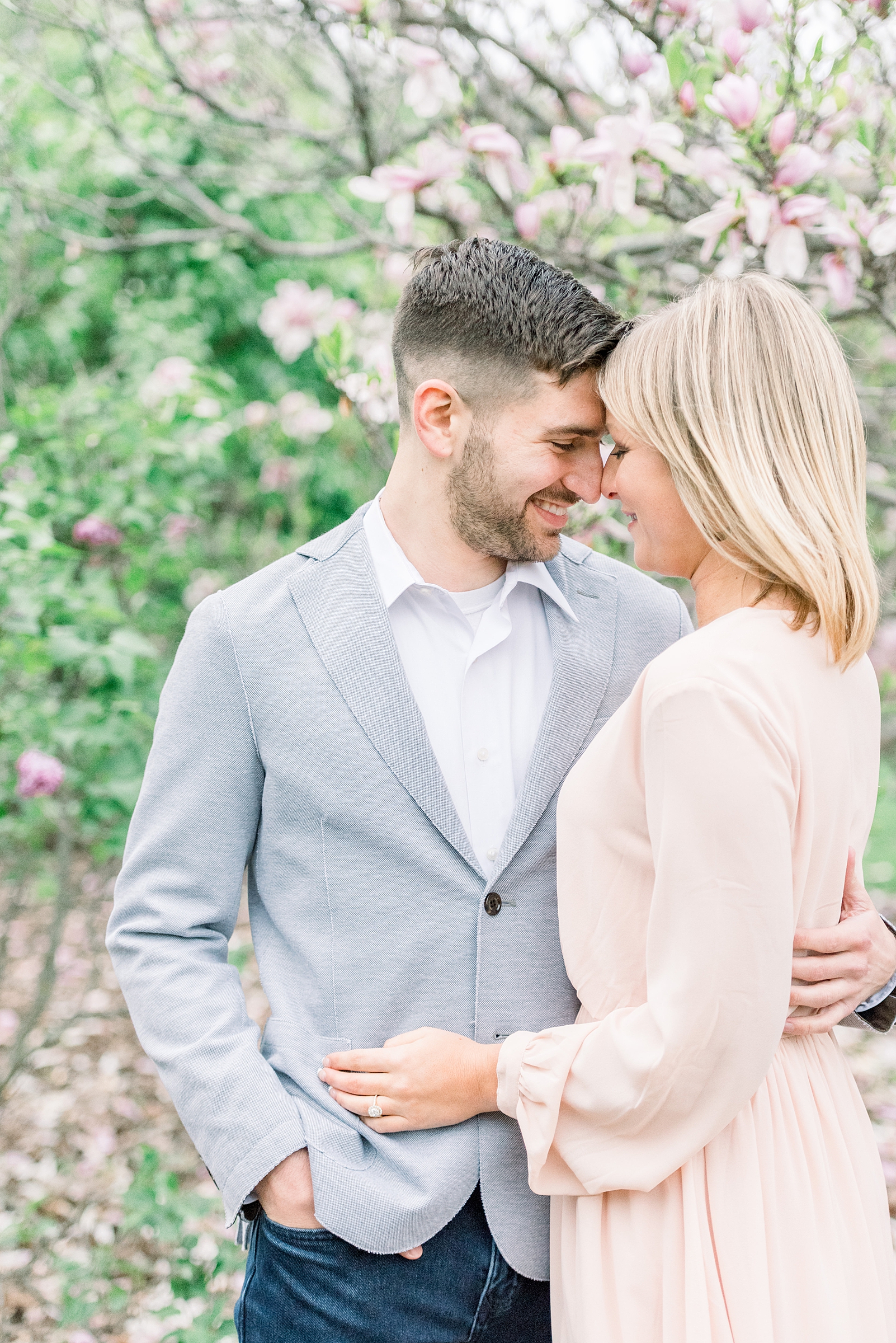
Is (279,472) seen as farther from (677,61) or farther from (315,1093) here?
(315,1093)

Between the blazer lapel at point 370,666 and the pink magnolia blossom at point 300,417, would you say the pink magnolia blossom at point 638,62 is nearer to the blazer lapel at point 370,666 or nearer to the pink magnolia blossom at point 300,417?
the pink magnolia blossom at point 300,417

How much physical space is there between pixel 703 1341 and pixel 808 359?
4.22 ft

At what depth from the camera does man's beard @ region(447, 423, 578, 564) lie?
1.83 m

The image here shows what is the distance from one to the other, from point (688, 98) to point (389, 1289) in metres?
2.47

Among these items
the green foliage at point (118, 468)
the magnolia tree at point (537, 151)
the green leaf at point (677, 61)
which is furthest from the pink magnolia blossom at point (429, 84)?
the green foliage at point (118, 468)

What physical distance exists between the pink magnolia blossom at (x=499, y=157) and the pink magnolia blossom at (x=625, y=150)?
0.99ft

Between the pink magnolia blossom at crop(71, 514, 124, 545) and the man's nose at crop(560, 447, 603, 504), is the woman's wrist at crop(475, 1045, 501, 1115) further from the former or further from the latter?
the pink magnolia blossom at crop(71, 514, 124, 545)

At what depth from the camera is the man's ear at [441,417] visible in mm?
1880

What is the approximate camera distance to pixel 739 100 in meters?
2.26

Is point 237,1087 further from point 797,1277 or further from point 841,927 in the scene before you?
point 841,927

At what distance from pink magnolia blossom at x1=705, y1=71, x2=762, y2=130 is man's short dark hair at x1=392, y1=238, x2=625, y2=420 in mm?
707

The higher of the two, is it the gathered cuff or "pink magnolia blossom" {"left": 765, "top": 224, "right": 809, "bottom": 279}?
"pink magnolia blossom" {"left": 765, "top": 224, "right": 809, "bottom": 279}

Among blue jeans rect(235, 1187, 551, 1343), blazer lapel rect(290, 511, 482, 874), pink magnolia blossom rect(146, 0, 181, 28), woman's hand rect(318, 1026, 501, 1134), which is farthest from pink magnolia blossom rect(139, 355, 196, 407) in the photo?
blue jeans rect(235, 1187, 551, 1343)

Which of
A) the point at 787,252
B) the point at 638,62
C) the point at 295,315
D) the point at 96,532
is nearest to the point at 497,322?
the point at 787,252
